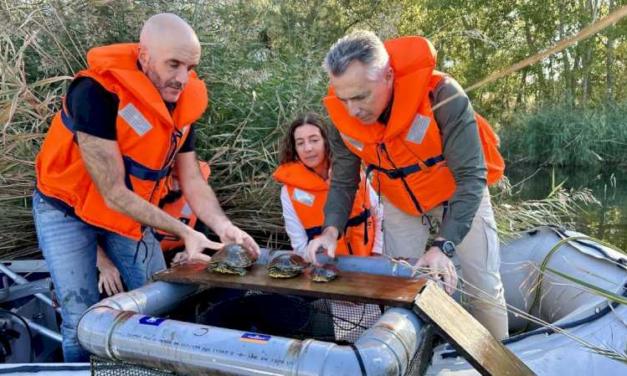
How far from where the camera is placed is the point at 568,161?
1247cm

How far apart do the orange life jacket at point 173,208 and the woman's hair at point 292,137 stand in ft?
2.02

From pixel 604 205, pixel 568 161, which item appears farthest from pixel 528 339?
pixel 568 161

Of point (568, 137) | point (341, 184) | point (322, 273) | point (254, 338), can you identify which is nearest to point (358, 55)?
point (341, 184)

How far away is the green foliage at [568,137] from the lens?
12.4m

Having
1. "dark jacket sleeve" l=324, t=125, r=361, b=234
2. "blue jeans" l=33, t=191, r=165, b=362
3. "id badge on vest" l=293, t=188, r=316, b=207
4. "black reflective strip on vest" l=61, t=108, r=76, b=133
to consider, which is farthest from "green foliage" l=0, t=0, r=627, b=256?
"dark jacket sleeve" l=324, t=125, r=361, b=234

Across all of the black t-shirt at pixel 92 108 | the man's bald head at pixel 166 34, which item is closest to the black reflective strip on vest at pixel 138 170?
the black t-shirt at pixel 92 108

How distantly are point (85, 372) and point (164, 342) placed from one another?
737 mm

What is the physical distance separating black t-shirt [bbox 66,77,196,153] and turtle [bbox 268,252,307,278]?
35.1 inches

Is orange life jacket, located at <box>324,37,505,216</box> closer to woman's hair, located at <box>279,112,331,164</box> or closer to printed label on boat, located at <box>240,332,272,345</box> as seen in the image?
woman's hair, located at <box>279,112,331,164</box>

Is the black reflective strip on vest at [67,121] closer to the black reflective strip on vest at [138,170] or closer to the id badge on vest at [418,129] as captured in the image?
the black reflective strip on vest at [138,170]

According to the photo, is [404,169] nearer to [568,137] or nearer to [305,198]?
[305,198]

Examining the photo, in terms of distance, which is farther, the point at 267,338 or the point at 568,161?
the point at 568,161

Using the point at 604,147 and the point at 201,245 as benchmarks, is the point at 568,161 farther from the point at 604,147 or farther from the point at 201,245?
the point at 201,245

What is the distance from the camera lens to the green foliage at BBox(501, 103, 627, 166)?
1238cm
